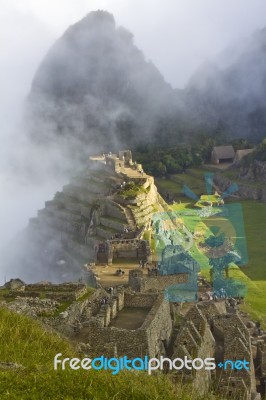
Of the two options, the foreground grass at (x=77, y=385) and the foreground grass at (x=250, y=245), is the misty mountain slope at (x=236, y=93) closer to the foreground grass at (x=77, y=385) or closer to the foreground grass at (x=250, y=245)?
the foreground grass at (x=250, y=245)

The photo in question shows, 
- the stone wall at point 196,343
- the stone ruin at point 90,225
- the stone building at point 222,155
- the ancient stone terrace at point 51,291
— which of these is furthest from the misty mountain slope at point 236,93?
the stone wall at point 196,343

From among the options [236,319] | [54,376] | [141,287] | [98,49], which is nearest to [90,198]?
[141,287]

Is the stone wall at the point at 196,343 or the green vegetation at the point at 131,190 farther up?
the green vegetation at the point at 131,190

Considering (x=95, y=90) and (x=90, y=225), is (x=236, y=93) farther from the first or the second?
(x=90, y=225)

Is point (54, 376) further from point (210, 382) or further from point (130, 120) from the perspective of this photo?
point (130, 120)

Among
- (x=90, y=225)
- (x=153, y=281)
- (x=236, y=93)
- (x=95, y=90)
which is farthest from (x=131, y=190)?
(x=95, y=90)
